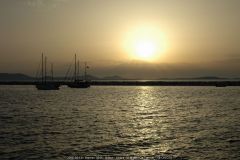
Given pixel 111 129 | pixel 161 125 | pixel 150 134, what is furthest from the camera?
pixel 161 125

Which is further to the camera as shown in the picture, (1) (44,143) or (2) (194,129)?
(2) (194,129)

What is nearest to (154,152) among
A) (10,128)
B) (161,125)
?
(161,125)

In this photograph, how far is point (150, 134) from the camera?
116 ft

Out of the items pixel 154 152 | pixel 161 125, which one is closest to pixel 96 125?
pixel 161 125

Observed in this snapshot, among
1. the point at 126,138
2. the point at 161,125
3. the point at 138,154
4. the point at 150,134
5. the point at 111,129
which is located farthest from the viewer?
the point at 161,125

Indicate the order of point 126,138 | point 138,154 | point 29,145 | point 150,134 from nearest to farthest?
point 138,154 < point 29,145 < point 126,138 < point 150,134

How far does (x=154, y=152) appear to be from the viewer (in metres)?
26.8

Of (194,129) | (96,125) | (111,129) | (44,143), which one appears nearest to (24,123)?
(96,125)

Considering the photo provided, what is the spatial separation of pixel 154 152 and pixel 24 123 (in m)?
21.7

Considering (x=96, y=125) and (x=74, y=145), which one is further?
(x=96, y=125)

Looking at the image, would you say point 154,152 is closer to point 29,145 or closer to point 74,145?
point 74,145

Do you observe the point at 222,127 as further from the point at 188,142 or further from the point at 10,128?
the point at 10,128

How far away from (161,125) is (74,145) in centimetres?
1533

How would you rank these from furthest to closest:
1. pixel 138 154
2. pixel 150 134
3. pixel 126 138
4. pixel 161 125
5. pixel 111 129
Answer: pixel 161 125 < pixel 111 129 < pixel 150 134 < pixel 126 138 < pixel 138 154
